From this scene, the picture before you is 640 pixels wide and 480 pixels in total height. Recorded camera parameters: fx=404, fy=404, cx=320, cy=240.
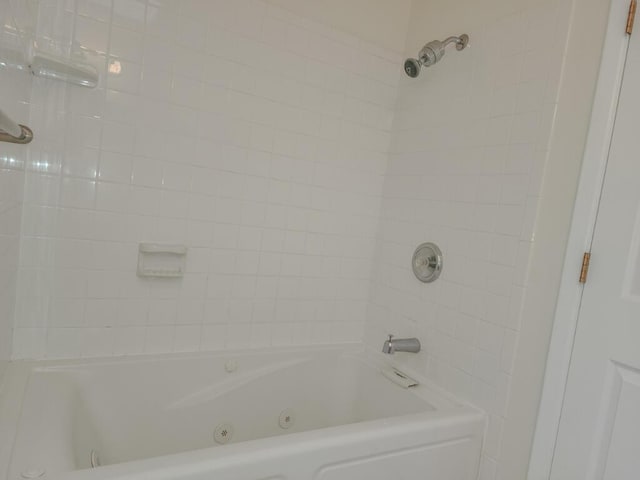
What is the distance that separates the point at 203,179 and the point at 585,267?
1.38 m

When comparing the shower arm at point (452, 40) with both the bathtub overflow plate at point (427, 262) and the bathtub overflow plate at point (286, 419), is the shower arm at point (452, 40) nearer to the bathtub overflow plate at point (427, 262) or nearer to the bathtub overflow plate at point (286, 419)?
the bathtub overflow plate at point (427, 262)

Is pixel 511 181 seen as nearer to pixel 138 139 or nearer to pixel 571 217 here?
pixel 571 217

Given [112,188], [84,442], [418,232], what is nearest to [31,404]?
[84,442]

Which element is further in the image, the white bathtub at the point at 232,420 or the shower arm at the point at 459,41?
the shower arm at the point at 459,41

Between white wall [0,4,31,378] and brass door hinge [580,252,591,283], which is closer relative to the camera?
white wall [0,4,31,378]

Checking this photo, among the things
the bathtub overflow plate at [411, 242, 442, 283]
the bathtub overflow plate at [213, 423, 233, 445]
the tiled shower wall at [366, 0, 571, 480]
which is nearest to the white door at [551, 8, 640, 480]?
the tiled shower wall at [366, 0, 571, 480]

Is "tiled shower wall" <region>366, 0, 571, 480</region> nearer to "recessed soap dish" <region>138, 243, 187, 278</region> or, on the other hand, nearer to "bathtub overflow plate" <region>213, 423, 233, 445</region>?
"bathtub overflow plate" <region>213, 423, 233, 445</region>

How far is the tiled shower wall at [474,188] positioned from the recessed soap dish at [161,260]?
0.94 metres

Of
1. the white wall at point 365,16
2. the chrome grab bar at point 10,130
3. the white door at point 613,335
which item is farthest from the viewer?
the white wall at point 365,16

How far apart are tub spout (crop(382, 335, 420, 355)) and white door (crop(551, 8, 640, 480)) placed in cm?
56

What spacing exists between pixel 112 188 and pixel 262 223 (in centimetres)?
59

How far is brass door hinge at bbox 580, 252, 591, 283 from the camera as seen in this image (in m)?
1.26

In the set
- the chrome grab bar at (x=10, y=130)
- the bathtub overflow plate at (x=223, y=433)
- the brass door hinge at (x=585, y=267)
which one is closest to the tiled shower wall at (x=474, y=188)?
the brass door hinge at (x=585, y=267)

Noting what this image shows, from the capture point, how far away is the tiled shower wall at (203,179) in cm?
139
